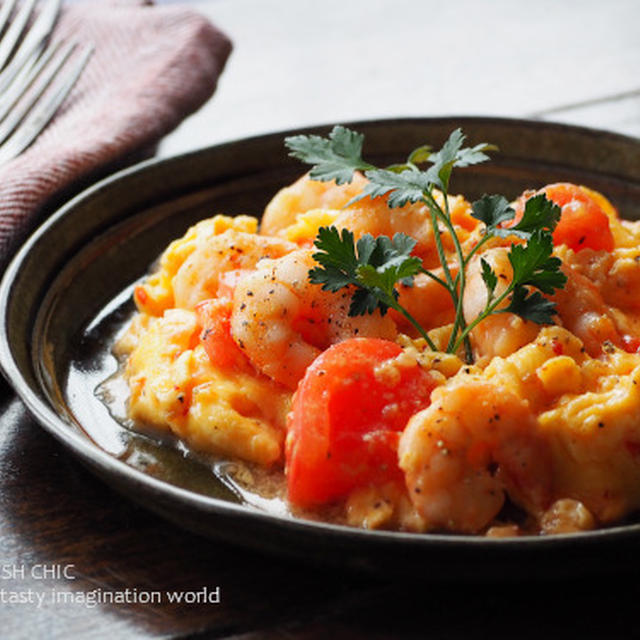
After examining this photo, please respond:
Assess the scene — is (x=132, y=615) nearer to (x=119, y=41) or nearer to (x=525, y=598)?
(x=525, y=598)

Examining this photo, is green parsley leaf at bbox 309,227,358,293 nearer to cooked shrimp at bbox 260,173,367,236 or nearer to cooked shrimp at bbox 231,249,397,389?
cooked shrimp at bbox 231,249,397,389

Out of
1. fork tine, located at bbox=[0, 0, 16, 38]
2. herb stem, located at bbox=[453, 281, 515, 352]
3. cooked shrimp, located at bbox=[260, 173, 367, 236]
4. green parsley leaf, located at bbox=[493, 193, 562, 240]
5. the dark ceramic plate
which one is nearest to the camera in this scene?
the dark ceramic plate

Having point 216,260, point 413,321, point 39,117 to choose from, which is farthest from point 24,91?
point 413,321

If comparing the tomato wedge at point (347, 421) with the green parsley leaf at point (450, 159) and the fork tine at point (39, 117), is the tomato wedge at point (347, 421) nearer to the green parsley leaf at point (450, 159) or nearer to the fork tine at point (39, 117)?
the green parsley leaf at point (450, 159)

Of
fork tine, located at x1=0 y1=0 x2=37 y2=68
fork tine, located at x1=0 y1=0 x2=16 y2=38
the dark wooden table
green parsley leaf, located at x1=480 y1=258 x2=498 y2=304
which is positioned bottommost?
the dark wooden table

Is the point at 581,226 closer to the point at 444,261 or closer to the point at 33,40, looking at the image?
the point at 444,261

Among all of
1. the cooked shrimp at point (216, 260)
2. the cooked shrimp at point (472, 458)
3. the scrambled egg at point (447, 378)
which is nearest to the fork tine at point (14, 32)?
the scrambled egg at point (447, 378)

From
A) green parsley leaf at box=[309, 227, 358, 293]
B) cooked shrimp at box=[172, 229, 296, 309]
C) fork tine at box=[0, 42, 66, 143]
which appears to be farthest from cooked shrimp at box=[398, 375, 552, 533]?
fork tine at box=[0, 42, 66, 143]

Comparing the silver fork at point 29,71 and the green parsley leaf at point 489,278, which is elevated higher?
the silver fork at point 29,71
